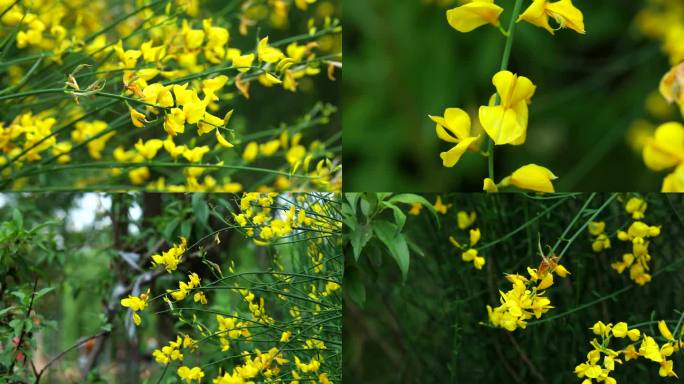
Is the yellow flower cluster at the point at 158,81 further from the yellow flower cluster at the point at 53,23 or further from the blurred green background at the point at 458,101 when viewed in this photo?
the blurred green background at the point at 458,101

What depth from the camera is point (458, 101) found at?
1607mm

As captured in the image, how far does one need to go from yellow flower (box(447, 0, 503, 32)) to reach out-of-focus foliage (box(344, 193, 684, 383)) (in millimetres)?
373

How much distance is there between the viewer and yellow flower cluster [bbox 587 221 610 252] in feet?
3.76

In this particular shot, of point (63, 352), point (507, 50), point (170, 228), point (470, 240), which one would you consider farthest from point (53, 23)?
point (507, 50)

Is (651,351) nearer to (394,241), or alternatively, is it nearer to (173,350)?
(394,241)

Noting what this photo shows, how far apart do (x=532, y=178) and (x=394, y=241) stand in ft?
1.04

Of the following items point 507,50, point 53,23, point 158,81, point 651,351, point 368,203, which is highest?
point 53,23

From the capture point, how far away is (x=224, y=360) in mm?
1168

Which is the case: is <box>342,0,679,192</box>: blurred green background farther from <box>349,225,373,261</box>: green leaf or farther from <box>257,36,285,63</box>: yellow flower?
<box>257,36,285,63</box>: yellow flower

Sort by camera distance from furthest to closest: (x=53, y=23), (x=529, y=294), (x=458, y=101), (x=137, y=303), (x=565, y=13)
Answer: (x=458, y=101) → (x=53, y=23) → (x=137, y=303) → (x=529, y=294) → (x=565, y=13)

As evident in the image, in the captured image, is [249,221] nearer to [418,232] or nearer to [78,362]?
[418,232]

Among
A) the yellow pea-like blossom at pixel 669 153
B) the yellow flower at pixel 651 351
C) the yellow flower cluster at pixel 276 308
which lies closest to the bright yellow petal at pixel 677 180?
the yellow pea-like blossom at pixel 669 153

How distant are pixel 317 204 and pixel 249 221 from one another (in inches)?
3.6

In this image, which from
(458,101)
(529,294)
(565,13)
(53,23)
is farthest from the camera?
(458,101)
